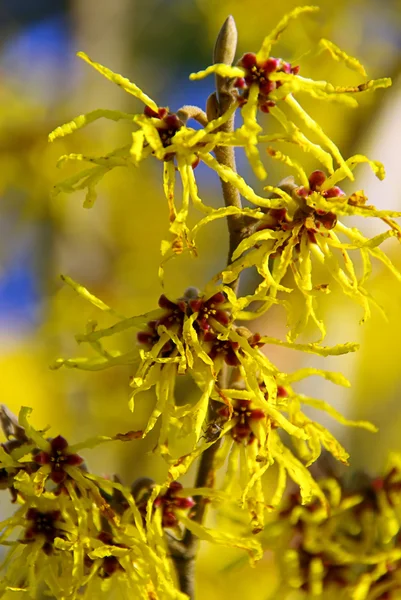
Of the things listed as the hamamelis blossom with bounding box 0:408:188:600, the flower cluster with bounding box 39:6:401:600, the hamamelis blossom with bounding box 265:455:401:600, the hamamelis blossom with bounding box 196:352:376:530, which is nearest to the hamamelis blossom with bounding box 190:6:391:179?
the flower cluster with bounding box 39:6:401:600

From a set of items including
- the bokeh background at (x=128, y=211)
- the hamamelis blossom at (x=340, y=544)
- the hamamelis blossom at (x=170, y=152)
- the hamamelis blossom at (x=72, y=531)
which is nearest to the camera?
the hamamelis blossom at (x=170, y=152)

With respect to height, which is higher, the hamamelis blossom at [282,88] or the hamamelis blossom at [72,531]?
the hamamelis blossom at [282,88]

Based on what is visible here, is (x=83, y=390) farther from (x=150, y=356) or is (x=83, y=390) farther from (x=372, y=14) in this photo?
(x=372, y=14)

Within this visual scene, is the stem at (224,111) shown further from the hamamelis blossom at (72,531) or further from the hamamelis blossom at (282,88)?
the hamamelis blossom at (72,531)

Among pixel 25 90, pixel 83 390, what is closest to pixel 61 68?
pixel 25 90

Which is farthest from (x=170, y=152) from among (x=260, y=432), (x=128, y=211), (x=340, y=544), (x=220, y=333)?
(x=128, y=211)

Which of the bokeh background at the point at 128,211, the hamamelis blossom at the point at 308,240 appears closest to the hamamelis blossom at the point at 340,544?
the bokeh background at the point at 128,211
